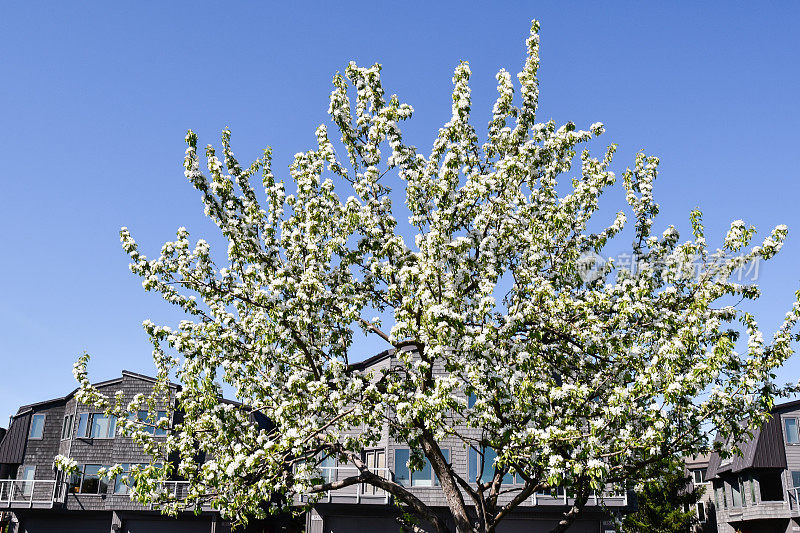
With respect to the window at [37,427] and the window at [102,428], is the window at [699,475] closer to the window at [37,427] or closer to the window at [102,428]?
the window at [102,428]

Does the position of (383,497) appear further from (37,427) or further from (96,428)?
(37,427)

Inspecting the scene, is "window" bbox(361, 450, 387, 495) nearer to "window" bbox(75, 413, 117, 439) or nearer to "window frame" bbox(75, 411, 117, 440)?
"window frame" bbox(75, 411, 117, 440)

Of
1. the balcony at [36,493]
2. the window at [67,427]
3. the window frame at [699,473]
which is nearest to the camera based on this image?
the balcony at [36,493]

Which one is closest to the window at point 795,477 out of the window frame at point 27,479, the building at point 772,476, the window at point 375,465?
the building at point 772,476

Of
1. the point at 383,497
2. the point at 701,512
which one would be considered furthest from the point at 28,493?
the point at 701,512

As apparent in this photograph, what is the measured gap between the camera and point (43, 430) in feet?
157

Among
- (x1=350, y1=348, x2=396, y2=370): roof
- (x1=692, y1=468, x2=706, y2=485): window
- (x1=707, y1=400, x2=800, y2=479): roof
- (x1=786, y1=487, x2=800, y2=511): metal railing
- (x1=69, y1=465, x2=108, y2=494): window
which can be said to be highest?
(x1=350, y1=348, x2=396, y2=370): roof

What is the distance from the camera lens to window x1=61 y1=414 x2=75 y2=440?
46281 millimetres

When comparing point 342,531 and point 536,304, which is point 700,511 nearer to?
point 342,531

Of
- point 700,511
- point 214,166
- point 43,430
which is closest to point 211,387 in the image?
point 214,166

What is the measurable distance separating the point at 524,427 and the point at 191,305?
26.9ft

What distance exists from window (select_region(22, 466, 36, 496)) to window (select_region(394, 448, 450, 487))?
25.1 meters

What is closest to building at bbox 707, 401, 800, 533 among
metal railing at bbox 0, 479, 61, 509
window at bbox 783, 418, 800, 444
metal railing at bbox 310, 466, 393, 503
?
window at bbox 783, 418, 800, 444

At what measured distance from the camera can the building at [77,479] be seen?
42.7m
